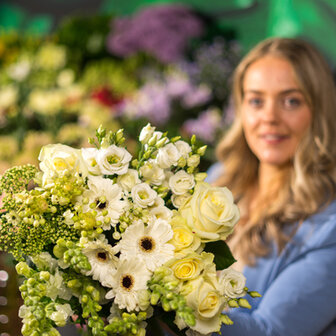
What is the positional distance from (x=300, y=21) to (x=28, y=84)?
1.53 meters

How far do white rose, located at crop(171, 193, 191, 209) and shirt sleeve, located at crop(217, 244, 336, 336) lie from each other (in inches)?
16.5

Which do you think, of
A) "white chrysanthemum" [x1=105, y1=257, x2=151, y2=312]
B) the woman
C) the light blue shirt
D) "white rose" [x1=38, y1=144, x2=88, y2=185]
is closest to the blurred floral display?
the woman

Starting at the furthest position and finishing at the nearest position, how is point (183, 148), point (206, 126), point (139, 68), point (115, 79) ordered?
point (139, 68) < point (115, 79) < point (206, 126) < point (183, 148)

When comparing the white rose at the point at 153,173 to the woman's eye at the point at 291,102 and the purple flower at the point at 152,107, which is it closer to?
the woman's eye at the point at 291,102

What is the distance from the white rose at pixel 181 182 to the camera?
2.49 ft

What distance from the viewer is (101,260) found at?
0.68 meters

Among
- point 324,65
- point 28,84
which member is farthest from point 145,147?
point 28,84

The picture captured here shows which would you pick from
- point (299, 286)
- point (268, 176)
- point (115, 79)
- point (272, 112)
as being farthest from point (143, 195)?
point (115, 79)

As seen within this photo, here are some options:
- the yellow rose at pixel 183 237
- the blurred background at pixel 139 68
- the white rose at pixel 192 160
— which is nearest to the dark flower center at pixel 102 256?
the yellow rose at pixel 183 237

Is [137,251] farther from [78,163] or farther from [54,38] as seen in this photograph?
[54,38]

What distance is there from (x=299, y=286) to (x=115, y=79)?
5.67 ft

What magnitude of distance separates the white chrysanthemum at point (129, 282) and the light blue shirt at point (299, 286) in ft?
1.22

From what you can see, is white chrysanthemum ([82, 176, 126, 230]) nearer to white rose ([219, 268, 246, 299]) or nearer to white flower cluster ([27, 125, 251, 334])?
white flower cluster ([27, 125, 251, 334])

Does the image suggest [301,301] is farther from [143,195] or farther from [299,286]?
[143,195]
